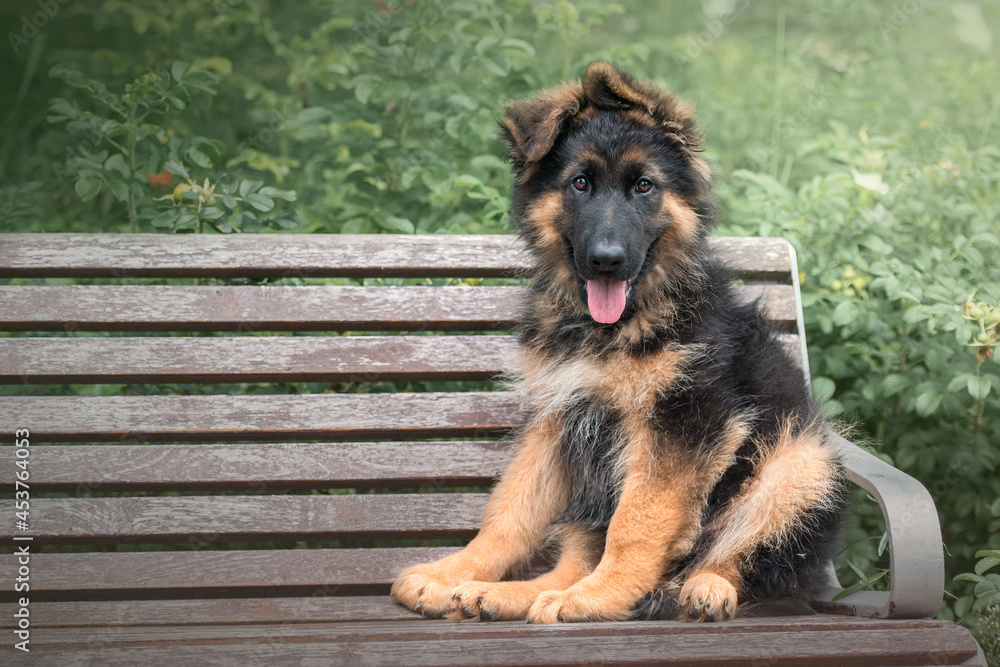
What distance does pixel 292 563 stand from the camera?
2.95m

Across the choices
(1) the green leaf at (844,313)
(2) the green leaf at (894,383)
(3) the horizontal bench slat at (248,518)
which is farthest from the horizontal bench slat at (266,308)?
(3) the horizontal bench slat at (248,518)

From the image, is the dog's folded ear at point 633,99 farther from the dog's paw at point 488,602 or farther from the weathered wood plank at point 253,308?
the dog's paw at point 488,602

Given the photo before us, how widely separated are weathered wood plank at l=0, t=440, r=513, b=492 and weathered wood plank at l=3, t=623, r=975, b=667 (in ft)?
3.32

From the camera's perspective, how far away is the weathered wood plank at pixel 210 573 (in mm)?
2791

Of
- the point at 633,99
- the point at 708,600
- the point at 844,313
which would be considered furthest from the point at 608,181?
the point at 844,313

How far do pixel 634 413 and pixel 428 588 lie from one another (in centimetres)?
84

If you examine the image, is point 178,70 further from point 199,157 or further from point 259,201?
point 259,201

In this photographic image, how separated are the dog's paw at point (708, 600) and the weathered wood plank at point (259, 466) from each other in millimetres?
1021

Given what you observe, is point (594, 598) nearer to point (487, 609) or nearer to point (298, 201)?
point (487, 609)

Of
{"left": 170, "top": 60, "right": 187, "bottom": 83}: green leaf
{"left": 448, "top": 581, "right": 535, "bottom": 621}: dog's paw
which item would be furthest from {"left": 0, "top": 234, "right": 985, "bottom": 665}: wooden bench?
{"left": 170, "top": 60, "right": 187, "bottom": 83}: green leaf

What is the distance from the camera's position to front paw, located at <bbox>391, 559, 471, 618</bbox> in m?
2.44

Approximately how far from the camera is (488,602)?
2.38 meters

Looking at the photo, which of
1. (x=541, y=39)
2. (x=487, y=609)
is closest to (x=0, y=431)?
(x=487, y=609)

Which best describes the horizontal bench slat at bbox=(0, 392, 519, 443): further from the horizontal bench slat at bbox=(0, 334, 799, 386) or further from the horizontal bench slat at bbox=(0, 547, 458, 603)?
the horizontal bench slat at bbox=(0, 547, 458, 603)
